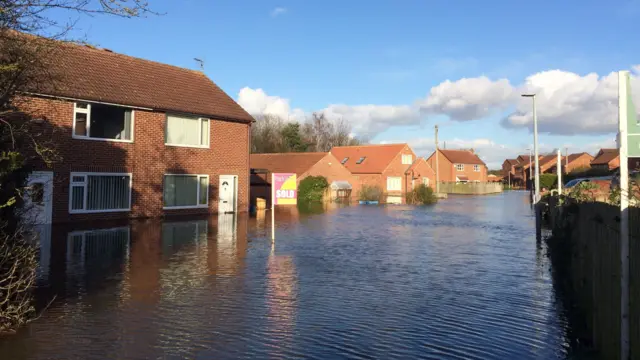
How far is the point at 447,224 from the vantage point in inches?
926

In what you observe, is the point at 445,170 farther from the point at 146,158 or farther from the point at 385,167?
the point at 146,158

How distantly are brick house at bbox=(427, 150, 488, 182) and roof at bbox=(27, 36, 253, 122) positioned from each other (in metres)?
64.4

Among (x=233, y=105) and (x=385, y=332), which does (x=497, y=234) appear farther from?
(x=233, y=105)

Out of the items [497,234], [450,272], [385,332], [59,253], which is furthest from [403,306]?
[497,234]

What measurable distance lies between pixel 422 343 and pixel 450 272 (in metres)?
4.97

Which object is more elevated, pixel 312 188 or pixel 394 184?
pixel 394 184

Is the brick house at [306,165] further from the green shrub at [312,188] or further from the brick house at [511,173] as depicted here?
the brick house at [511,173]

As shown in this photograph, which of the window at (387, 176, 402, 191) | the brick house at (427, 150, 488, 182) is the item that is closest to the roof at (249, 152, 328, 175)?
the window at (387, 176, 402, 191)

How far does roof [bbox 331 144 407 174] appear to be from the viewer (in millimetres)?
59897

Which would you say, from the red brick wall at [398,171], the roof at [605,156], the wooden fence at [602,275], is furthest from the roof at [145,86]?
the roof at [605,156]

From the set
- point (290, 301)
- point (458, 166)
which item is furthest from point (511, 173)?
point (290, 301)

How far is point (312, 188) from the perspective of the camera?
45.9m

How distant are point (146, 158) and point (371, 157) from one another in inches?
1630

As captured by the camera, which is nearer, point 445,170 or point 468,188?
point 468,188
